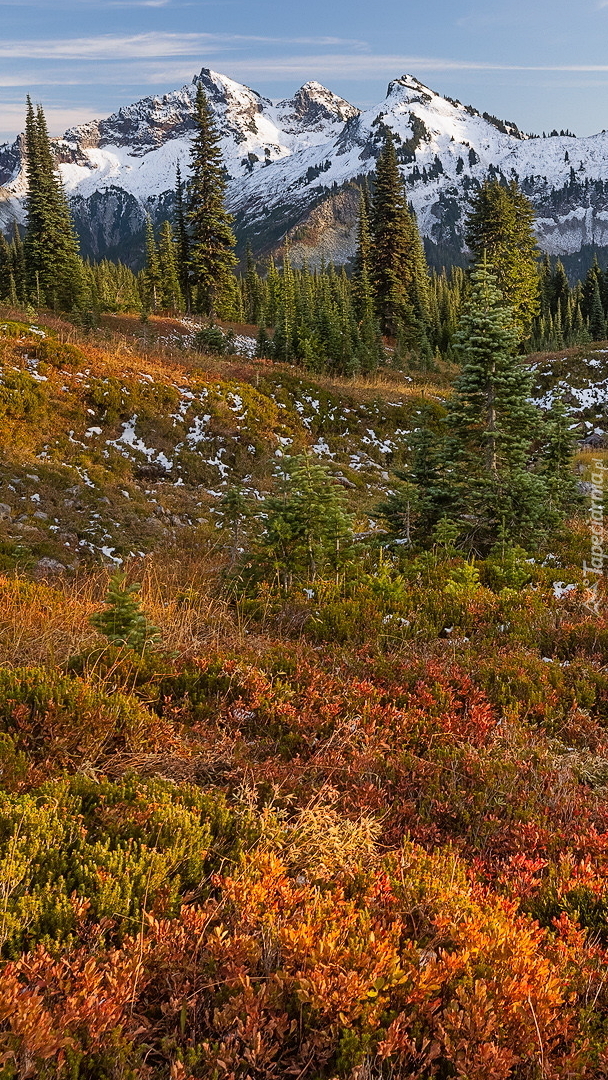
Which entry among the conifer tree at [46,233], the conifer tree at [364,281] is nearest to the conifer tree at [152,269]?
the conifer tree at [46,233]

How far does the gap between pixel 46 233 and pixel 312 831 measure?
44600mm

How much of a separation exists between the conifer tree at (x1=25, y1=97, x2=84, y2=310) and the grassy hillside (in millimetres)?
37638

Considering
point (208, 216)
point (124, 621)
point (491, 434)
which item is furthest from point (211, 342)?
point (124, 621)

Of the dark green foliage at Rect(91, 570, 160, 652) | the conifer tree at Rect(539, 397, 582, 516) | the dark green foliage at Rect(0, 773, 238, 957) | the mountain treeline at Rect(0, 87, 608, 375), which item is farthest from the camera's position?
the mountain treeline at Rect(0, 87, 608, 375)

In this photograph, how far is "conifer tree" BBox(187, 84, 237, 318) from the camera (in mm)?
36750

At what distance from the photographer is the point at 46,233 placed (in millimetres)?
38312

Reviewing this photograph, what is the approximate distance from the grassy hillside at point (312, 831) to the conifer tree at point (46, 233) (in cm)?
3764

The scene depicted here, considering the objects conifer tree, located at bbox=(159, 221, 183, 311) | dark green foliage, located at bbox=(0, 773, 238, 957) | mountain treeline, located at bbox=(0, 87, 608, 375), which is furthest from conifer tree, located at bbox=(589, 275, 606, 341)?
dark green foliage, located at bbox=(0, 773, 238, 957)

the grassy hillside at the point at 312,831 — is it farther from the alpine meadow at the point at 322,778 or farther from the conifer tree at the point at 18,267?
the conifer tree at the point at 18,267

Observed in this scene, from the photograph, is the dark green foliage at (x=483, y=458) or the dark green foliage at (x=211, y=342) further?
the dark green foliage at (x=211, y=342)

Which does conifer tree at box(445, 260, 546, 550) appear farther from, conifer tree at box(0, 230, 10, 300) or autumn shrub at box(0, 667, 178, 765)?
conifer tree at box(0, 230, 10, 300)

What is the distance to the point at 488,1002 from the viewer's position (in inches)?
92.5

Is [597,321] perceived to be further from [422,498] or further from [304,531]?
[304,531]

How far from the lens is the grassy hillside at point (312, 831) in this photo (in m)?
2.23
